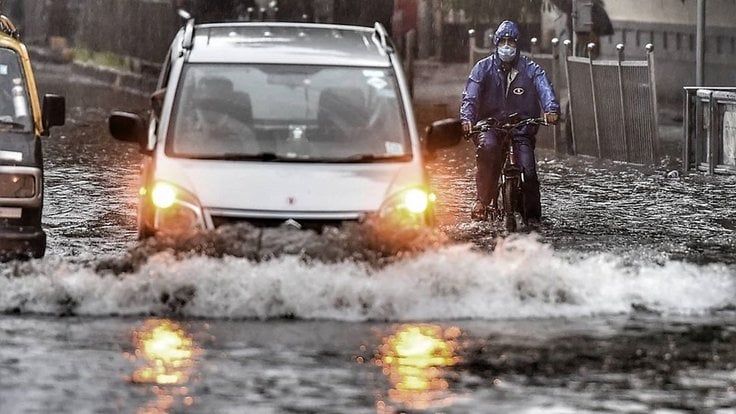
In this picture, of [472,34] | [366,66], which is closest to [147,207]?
[366,66]

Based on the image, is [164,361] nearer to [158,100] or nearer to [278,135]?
[278,135]

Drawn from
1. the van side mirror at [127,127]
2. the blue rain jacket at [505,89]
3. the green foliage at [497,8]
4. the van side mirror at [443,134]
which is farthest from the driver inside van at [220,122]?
the green foliage at [497,8]

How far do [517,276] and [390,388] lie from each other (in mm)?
3174

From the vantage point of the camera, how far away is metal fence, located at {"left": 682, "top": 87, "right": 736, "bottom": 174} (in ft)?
74.5

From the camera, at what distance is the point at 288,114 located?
12.6m

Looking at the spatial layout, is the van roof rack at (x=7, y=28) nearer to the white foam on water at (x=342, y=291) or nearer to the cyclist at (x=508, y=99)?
the white foam on water at (x=342, y=291)

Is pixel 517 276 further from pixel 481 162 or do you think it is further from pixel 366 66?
pixel 481 162

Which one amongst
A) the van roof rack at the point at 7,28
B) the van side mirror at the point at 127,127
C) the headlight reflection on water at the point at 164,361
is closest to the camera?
the headlight reflection on water at the point at 164,361

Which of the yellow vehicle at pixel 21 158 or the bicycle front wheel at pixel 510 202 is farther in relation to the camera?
the bicycle front wheel at pixel 510 202

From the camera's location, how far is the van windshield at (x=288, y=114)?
12.3 metres

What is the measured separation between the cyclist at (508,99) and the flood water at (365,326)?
1.30 meters

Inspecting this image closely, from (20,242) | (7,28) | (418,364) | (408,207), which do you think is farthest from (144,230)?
(7,28)

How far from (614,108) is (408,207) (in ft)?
44.2

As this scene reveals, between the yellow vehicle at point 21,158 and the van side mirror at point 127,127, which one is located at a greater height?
the van side mirror at point 127,127
